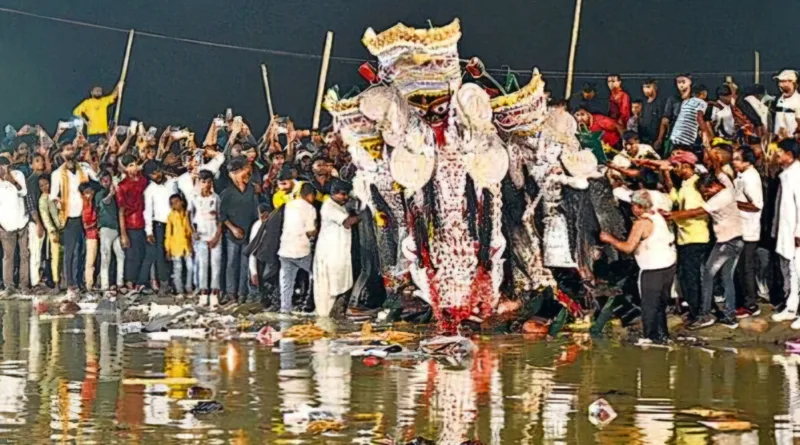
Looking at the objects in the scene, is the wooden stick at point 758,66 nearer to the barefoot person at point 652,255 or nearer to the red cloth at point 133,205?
the barefoot person at point 652,255

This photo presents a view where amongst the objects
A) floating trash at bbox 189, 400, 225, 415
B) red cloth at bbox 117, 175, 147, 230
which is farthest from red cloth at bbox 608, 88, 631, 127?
floating trash at bbox 189, 400, 225, 415

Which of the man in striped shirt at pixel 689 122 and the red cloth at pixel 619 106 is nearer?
the man in striped shirt at pixel 689 122

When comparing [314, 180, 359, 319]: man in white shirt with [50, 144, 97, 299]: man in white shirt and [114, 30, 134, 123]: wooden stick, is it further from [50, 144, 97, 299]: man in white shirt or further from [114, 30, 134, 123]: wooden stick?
[114, 30, 134, 123]: wooden stick

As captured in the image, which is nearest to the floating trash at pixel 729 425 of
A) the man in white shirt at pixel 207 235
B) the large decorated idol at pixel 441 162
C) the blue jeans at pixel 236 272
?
the large decorated idol at pixel 441 162

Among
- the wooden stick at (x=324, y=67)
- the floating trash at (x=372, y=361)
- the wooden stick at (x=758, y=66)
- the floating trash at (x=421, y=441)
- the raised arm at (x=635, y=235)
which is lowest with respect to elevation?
the floating trash at (x=421, y=441)

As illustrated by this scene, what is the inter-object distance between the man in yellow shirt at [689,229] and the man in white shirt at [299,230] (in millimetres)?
3996

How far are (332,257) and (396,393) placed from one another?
5499 mm

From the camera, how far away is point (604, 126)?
48.4 feet

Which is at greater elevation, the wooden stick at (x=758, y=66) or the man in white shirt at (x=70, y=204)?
the wooden stick at (x=758, y=66)

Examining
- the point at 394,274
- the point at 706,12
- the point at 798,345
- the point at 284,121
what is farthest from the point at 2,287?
the point at 798,345

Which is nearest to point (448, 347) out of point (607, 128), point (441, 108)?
point (441, 108)

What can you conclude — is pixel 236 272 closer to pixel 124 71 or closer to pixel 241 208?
pixel 241 208

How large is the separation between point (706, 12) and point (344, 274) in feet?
17.4

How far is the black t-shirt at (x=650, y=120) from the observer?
14734mm
